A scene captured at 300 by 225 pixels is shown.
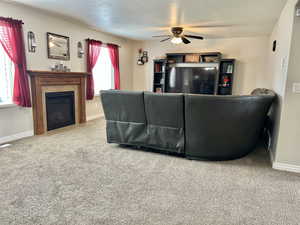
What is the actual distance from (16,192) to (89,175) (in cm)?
74

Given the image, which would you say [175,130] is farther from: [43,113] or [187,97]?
[43,113]

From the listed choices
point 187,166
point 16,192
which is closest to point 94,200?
point 16,192

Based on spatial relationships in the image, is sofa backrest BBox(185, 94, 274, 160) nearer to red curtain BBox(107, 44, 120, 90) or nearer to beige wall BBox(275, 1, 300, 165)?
beige wall BBox(275, 1, 300, 165)

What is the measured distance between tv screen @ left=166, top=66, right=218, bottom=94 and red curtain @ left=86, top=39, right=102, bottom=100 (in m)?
2.37

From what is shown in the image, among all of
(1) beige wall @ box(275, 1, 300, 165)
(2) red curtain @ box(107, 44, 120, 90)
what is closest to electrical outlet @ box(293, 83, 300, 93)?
(1) beige wall @ box(275, 1, 300, 165)

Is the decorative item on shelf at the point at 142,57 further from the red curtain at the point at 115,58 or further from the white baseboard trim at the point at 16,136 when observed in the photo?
the white baseboard trim at the point at 16,136

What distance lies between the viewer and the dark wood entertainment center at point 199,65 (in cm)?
612

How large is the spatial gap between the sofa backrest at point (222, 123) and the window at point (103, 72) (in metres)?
3.84

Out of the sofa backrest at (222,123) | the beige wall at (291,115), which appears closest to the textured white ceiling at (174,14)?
the beige wall at (291,115)

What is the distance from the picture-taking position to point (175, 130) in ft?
9.90

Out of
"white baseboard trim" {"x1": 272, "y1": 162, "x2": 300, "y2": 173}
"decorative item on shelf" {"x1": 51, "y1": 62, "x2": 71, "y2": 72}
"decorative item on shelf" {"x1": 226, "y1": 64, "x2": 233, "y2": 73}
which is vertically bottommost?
"white baseboard trim" {"x1": 272, "y1": 162, "x2": 300, "y2": 173}

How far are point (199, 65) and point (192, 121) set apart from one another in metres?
4.02

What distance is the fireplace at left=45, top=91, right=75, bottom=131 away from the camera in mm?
4453

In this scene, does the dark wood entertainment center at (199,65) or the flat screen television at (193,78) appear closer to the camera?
the dark wood entertainment center at (199,65)
